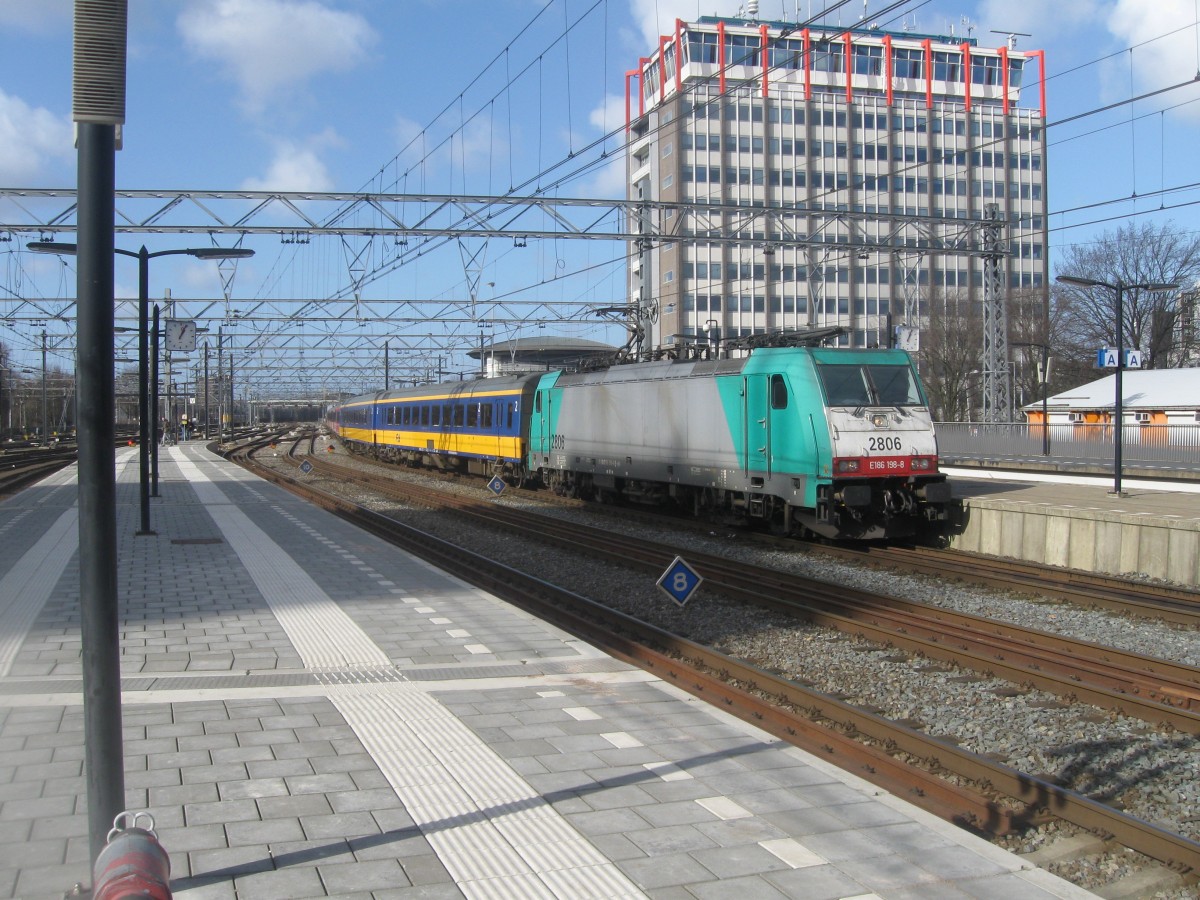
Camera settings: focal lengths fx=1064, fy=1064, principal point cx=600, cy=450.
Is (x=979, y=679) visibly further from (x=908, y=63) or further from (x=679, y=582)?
(x=908, y=63)

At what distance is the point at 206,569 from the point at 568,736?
8632 millimetres

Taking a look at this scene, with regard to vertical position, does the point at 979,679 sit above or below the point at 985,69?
below

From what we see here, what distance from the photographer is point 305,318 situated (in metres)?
40.4

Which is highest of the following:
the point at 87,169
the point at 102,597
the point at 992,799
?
the point at 87,169

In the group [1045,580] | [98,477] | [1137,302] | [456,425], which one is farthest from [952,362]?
[98,477]

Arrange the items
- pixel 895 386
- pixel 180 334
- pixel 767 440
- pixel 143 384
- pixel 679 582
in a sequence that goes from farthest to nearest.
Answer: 1. pixel 180 334
2. pixel 143 384
3. pixel 767 440
4. pixel 895 386
5. pixel 679 582

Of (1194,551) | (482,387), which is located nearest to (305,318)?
(482,387)

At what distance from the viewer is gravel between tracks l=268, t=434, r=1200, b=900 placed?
6.10 m

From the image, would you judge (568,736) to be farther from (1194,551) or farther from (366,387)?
(366,387)

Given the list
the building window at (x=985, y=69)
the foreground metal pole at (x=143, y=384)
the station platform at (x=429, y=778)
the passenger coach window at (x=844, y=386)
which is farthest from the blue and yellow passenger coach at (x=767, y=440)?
the building window at (x=985, y=69)

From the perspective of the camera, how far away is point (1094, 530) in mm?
15266

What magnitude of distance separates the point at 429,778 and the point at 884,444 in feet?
38.1

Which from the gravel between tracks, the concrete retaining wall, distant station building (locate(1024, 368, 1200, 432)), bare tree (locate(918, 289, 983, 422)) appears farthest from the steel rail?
bare tree (locate(918, 289, 983, 422))

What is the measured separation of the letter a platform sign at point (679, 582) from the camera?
1087 centimetres
